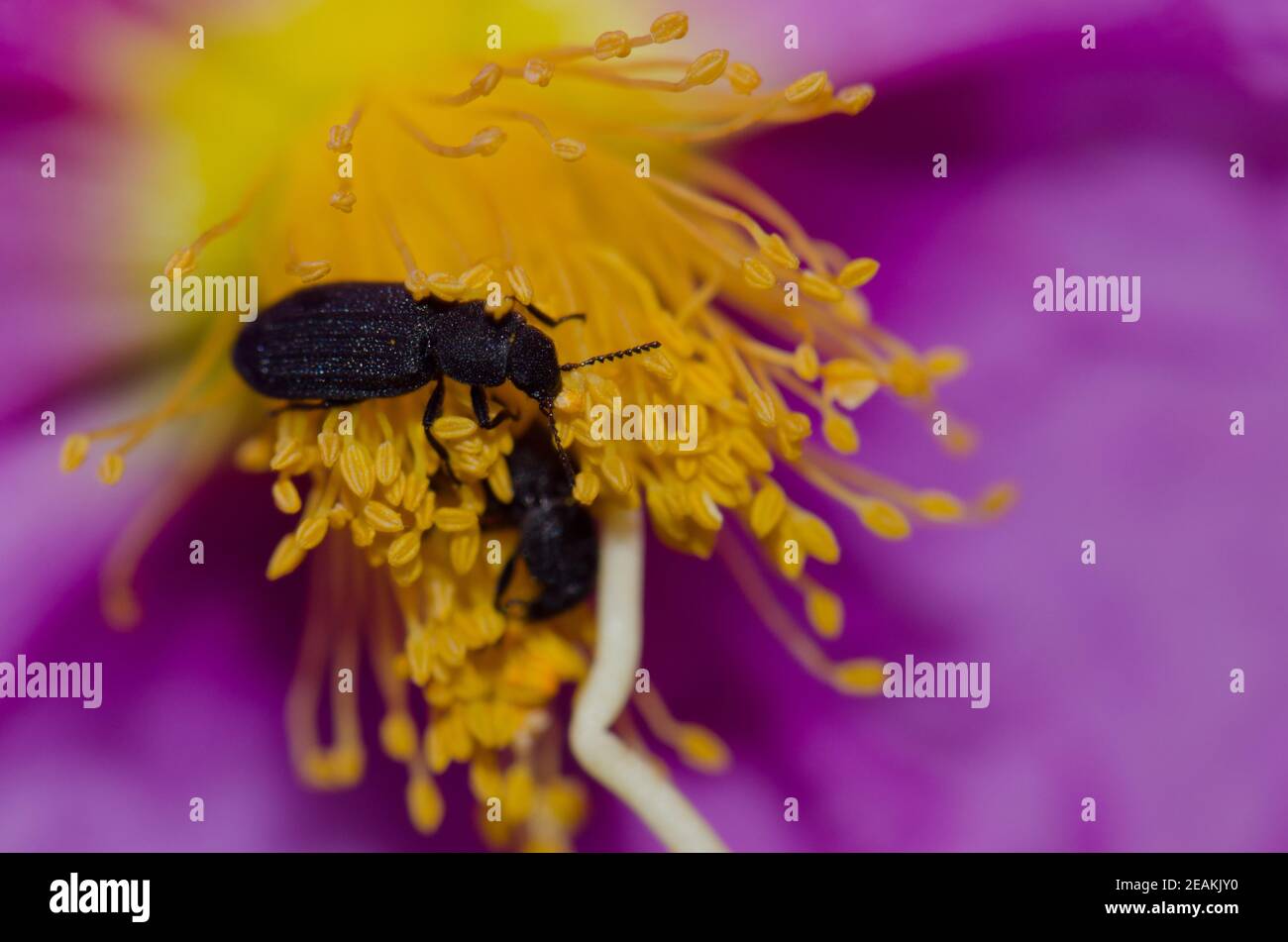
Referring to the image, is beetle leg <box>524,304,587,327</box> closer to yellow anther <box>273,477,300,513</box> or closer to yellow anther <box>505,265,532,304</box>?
yellow anther <box>505,265,532,304</box>

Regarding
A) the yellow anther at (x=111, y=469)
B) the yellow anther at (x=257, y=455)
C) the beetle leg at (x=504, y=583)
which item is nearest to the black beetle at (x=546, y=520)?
the beetle leg at (x=504, y=583)

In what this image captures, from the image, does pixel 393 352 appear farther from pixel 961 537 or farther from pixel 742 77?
pixel 961 537

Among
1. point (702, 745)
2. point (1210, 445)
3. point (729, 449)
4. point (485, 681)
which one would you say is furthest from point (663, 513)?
point (1210, 445)

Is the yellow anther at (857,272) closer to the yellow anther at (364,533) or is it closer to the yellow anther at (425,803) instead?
the yellow anther at (364,533)

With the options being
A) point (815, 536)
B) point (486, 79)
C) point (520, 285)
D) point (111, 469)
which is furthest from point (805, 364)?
point (111, 469)

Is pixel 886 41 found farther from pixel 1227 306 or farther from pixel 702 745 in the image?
pixel 702 745

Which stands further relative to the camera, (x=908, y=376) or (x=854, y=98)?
(x=908, y=376)
